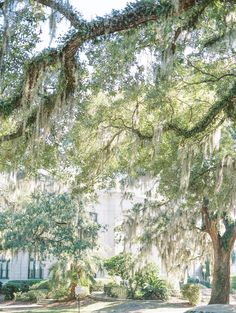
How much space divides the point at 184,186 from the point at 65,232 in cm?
1075

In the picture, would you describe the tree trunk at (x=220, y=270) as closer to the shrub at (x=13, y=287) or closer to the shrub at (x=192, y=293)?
the shrub at (x=192, y=293)

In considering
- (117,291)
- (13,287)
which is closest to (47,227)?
(117,291)

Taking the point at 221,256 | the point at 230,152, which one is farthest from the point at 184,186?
the point at 221,256

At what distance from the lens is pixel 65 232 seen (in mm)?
22859

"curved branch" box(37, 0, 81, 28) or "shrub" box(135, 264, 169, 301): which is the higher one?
"curved branch" box(37, 0, 81, 28)

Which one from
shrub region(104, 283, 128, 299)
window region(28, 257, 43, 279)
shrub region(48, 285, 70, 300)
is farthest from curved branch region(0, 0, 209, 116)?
window region(28, 257, 43, 279)

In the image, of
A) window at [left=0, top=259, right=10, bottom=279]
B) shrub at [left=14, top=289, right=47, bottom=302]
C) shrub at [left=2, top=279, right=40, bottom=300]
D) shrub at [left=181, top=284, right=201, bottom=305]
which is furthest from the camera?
window at [left=0, top=259, right=10, bottom=279]

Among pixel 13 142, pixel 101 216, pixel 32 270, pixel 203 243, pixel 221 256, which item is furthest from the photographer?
pixel 101 216

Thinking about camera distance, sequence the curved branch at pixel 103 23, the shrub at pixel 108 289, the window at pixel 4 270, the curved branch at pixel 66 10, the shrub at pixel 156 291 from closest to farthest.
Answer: the curved branch at pixel 103 23 → the curved branch at pixel 66 10 → the shrub at pixel 156 291 → the shrub at pixel 108 289 → the window at pixel 4 270

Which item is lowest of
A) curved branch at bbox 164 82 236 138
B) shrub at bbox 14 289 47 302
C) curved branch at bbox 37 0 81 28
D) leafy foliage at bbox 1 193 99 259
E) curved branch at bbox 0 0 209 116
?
shrub at bbox 14 289 47 302

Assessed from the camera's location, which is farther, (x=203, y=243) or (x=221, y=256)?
(x=203, y=243)

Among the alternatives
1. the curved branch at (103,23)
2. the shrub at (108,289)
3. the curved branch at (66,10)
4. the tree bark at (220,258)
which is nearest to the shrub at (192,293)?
the tree bark at (220,258)

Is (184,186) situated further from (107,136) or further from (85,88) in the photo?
(85,88)

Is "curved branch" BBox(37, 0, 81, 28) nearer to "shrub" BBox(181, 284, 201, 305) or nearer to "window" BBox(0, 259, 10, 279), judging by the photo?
"shrub" BBox(181, 284, 201, 305)
